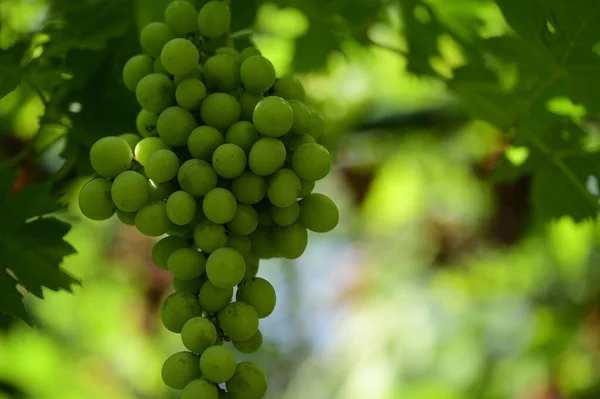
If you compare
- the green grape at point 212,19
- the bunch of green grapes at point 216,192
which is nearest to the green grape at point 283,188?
the bunch of green grapes at point 216,192

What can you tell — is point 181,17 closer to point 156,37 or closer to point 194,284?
point 156,37

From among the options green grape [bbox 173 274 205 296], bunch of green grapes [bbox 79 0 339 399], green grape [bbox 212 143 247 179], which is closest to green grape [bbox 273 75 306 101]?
bunch of green grapes [bbox 79 0 339 399]

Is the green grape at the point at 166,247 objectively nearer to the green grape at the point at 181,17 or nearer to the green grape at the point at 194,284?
the green grape at the point at 194,284

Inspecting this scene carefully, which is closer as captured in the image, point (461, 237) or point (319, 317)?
point (461, 237)

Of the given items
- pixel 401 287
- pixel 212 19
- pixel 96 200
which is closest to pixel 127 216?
pixel 96 200

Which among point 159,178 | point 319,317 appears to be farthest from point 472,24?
point 319,317

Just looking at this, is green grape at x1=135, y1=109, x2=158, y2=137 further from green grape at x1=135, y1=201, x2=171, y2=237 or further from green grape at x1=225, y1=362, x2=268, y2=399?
green grape at x1=225, y1=362, x2=268, y2=399

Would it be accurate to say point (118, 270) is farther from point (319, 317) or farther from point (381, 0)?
point (381, 0)
